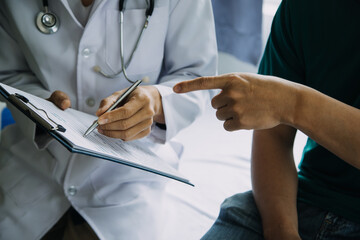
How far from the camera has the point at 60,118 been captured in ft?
1.96

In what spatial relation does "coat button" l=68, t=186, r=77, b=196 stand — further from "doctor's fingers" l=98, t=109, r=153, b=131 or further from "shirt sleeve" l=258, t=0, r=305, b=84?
"shirt sleeve" l=258, t=0, r=305, b=84

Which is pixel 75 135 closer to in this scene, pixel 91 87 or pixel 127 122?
pixel 127 122

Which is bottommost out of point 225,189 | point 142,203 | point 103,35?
point 225,189

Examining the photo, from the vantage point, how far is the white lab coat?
2.57 feet

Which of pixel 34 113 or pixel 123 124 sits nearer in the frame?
pixel 34 113

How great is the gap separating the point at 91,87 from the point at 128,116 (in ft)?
0.75

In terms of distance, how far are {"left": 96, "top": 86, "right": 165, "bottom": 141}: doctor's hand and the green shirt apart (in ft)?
1.07

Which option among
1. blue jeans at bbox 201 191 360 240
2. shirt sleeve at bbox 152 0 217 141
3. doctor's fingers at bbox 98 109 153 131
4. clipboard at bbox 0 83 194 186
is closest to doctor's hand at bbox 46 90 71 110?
clipboard at bbox 0 83 194 186

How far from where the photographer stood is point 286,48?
774mm

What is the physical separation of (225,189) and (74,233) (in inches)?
17.3

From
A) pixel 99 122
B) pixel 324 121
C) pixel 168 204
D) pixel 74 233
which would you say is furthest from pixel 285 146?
pixel 74 233

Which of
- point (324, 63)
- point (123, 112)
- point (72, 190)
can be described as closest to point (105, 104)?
point (123, 112)

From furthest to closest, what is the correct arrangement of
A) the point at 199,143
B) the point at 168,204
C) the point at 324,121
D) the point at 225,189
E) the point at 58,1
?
the point at 199,143 → the point at 225,189 → the point at 168,204 → the point at 58,1 → the point at 324,121

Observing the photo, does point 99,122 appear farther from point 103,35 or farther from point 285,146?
point 285,146
